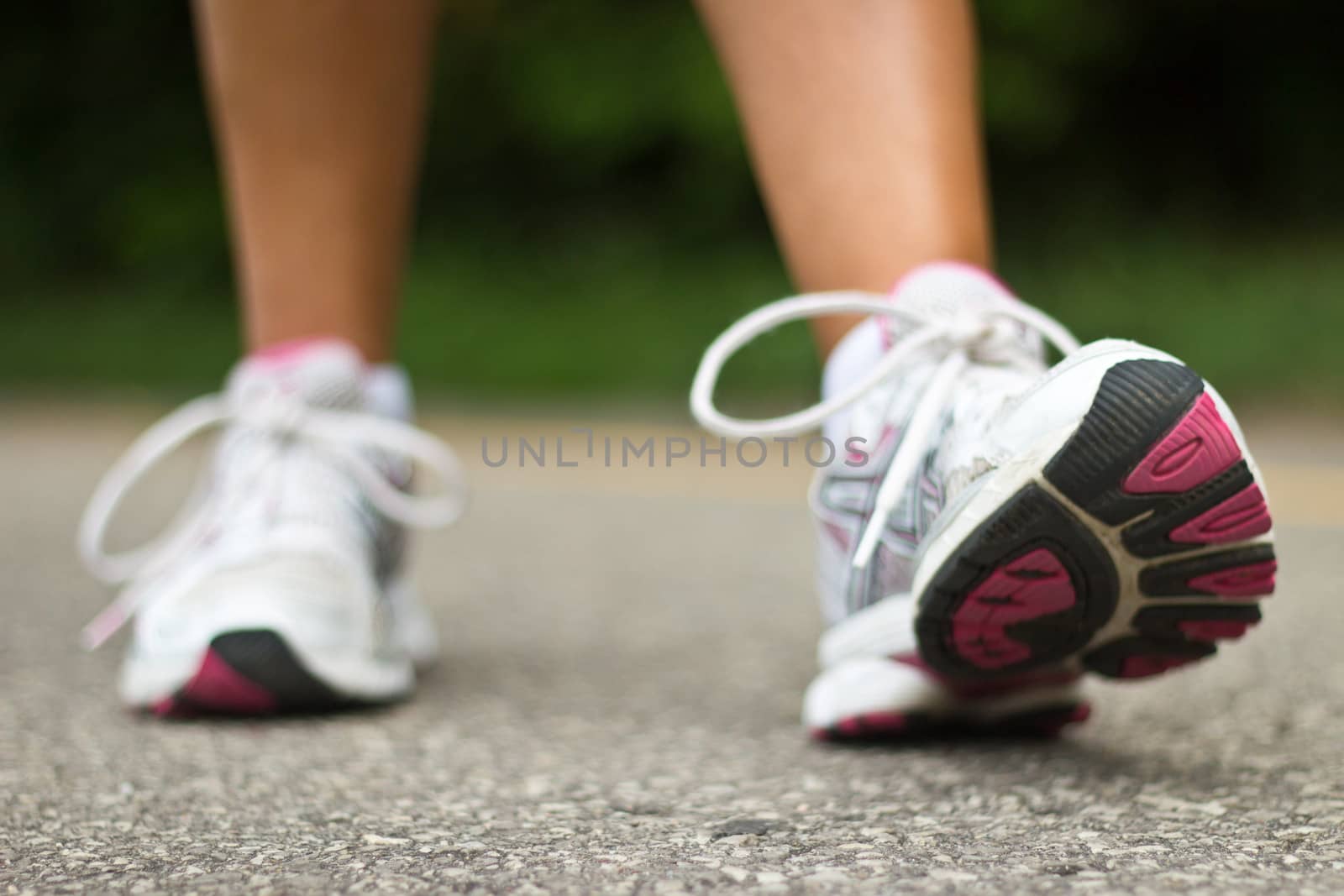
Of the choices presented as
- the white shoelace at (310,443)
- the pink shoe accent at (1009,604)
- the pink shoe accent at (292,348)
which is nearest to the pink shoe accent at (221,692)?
the white shoelace at (310,443)

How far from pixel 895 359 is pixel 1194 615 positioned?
0.25 m

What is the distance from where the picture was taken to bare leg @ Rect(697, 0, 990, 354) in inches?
39.5

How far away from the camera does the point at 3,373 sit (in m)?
6.05

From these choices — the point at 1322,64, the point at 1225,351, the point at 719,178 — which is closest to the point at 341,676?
the point at 1225,351

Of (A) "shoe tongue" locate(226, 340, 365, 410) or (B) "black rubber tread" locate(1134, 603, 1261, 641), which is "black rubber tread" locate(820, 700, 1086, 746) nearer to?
(B) "black rubber tread" locate(1134, 603, 1261, 641)

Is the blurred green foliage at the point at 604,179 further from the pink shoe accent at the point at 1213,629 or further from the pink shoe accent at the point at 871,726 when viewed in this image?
the pink shoe accent at the point at 1213,629

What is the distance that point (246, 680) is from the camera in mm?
1040

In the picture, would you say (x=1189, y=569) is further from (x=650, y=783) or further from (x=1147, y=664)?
(x=650, y=783)

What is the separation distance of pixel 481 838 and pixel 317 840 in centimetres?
9

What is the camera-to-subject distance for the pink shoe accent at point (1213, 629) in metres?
0.83

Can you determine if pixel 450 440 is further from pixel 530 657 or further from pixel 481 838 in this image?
pixel 481 838

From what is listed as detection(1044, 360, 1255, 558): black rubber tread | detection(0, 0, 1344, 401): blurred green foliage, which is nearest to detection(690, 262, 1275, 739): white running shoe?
detection(1044, 360, 1255, 558): black rubber tread

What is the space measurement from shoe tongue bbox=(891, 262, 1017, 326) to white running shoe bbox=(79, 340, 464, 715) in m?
0.45

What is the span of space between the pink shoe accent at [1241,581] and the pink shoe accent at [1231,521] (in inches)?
0.9
